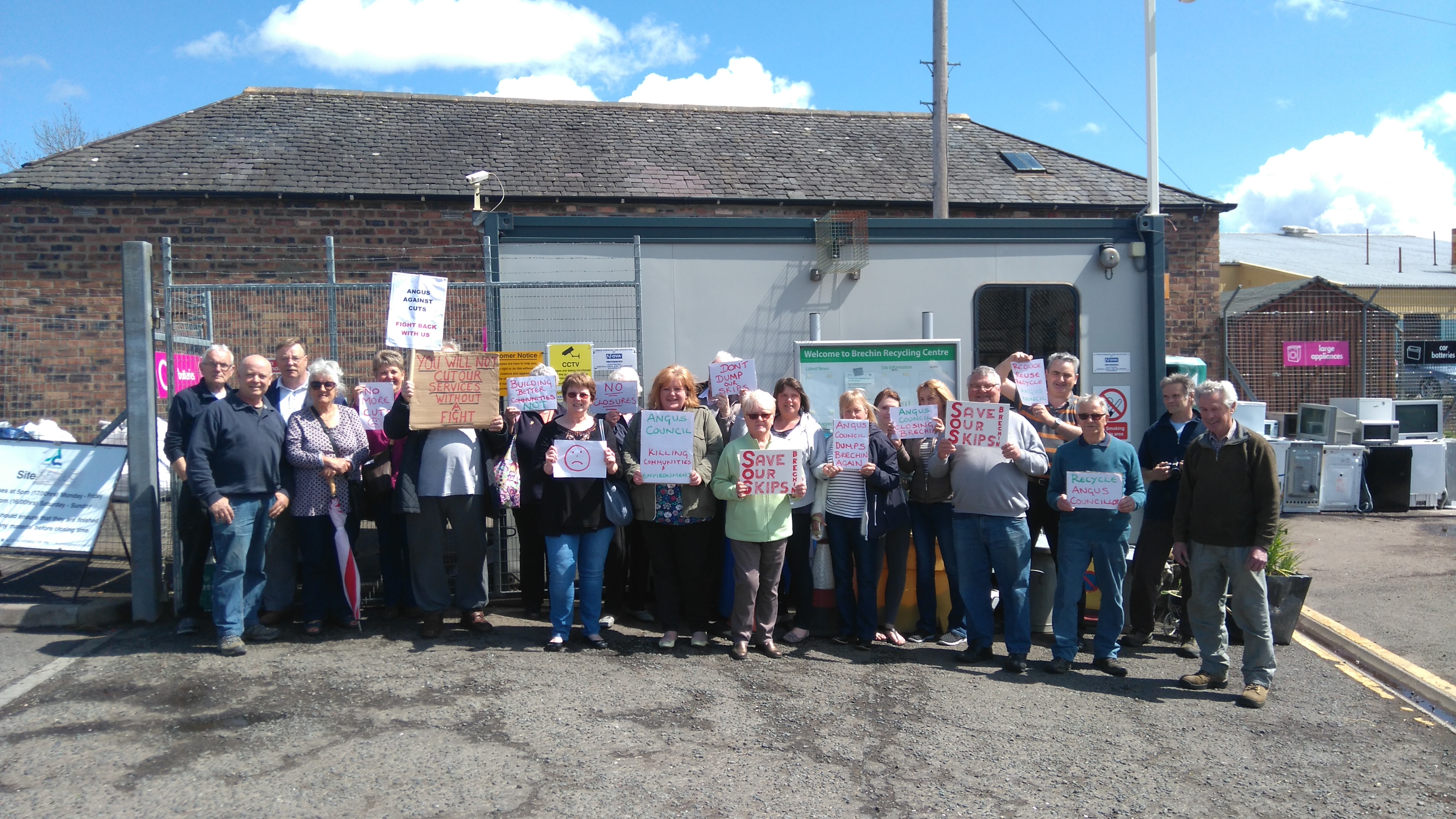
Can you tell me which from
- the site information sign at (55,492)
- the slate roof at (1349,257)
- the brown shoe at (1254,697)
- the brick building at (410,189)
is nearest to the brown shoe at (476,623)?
the site information sign at (55,492)

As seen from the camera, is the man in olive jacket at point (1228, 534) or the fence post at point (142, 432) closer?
the man in olive jacket at point (1228, 534)

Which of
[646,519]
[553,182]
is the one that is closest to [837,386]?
[646,519]

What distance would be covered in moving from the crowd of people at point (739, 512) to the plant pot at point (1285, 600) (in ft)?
0.95

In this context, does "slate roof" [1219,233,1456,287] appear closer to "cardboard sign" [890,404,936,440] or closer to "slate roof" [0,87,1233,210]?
"slate roof" [0,87,1233,210]

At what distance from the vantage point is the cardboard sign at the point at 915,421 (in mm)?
5879

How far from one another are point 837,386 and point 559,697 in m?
3.65

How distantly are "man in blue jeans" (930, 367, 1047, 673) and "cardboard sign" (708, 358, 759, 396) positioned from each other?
4.98ft

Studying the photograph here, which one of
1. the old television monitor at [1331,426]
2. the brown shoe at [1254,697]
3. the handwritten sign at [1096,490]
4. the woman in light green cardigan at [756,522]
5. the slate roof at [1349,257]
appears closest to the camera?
the brown shoe at [1254,697]

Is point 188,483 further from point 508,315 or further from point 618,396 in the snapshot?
point 618,396

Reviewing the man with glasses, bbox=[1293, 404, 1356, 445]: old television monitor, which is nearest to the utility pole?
bbox=[1293, 404, 1356, 445]: old television monitor

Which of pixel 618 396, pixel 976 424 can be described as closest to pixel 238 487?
pixel 618 396

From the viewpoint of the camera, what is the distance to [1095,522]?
5.50 m

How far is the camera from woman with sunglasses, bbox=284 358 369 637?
18.9 ft

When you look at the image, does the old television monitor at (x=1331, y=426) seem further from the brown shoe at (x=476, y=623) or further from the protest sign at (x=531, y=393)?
the brown shoe at (x=476, y=623)
